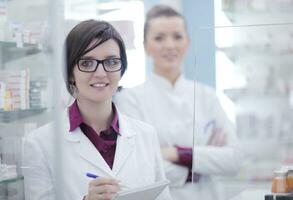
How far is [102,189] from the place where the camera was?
1.69m

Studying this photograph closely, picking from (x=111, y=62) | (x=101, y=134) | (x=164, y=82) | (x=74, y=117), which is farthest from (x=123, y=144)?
(x=164, y=82)

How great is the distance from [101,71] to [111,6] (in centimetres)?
52

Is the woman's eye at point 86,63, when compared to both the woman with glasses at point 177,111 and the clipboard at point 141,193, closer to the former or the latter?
the woman with glasses at point 177,111

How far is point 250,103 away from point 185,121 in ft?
1.16

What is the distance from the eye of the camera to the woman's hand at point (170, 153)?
229cm

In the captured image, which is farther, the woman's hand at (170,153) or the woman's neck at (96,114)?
the woman's hand at (170,153)

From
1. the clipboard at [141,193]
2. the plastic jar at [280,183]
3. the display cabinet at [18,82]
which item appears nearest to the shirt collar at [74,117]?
the display cabinet at [18,82]

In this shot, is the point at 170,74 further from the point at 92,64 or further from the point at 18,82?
the point at 18,82

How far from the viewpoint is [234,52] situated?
→ 2148mm

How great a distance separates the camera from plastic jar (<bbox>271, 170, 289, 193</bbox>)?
1.80 meters

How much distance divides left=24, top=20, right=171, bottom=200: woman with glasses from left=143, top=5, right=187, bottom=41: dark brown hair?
14.2 inches

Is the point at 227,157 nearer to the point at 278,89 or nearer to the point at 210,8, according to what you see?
the point at 278,89

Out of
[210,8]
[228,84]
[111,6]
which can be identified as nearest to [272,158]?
[228,84]

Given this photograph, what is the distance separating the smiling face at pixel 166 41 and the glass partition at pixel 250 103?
0.40 feet
